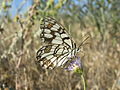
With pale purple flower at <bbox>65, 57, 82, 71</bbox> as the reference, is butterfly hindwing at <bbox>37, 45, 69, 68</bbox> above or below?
above

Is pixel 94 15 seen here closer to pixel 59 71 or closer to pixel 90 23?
pixel 90 23

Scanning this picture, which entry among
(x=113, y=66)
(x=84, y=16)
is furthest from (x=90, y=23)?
(x=113, y=66)

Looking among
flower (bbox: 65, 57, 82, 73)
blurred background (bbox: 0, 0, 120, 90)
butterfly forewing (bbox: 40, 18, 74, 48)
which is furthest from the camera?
blurred background (bbox: 0, 0, 120, 90)

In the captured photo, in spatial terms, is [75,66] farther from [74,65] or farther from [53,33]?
[53,33]

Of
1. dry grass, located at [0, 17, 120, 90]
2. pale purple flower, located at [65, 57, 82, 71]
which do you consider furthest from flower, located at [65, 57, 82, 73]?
dry grass, located at [0, 17, 120, 90]

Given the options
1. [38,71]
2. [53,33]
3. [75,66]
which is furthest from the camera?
[38,71]

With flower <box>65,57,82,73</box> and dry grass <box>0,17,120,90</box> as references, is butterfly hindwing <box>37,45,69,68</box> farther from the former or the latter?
dry grass <box>0,17,120,90</box>

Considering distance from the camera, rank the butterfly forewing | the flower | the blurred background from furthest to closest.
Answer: the blurred background, the butterfly forewing, the flower

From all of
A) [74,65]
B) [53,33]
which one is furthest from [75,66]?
[53,33]
